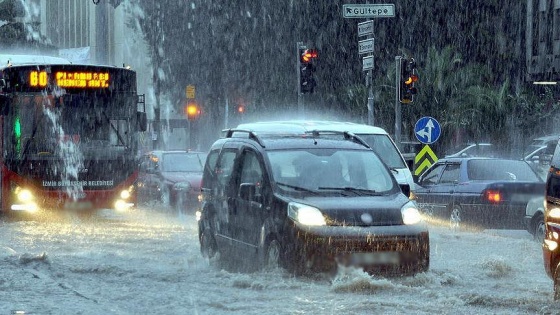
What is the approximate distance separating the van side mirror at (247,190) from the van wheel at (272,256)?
72 centimetres

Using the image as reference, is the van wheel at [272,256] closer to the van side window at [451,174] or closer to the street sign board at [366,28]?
the van side window at [451,174]

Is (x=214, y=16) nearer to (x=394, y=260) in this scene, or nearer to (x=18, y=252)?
(x=18, y=252)

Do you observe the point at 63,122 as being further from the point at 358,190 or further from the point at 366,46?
the point at 366,46

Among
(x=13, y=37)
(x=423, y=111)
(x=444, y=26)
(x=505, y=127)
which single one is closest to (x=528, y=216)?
(x=423, y=111)

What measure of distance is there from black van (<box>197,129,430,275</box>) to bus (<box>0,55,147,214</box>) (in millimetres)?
7010

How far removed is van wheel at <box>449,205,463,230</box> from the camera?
773 inches

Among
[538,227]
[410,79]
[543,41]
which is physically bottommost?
[538,227]

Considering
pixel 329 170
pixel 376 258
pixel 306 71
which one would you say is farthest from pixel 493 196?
pixel 306 71

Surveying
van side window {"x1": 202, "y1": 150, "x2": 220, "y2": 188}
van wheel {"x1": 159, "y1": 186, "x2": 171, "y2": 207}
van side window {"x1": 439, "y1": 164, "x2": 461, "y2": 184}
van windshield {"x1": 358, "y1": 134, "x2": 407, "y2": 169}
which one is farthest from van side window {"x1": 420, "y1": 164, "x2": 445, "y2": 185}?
van side window {"x1": 202, "y1": 150, "x2": 220, "y2": 188}

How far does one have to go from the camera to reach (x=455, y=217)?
64.9 feet

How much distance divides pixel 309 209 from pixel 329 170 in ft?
3.69

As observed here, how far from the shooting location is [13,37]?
6247 centimetres

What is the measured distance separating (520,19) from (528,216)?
41.9m

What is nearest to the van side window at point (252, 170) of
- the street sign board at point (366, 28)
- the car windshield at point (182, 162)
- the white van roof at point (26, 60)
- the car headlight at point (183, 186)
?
the white van roof at point (26, 60)
